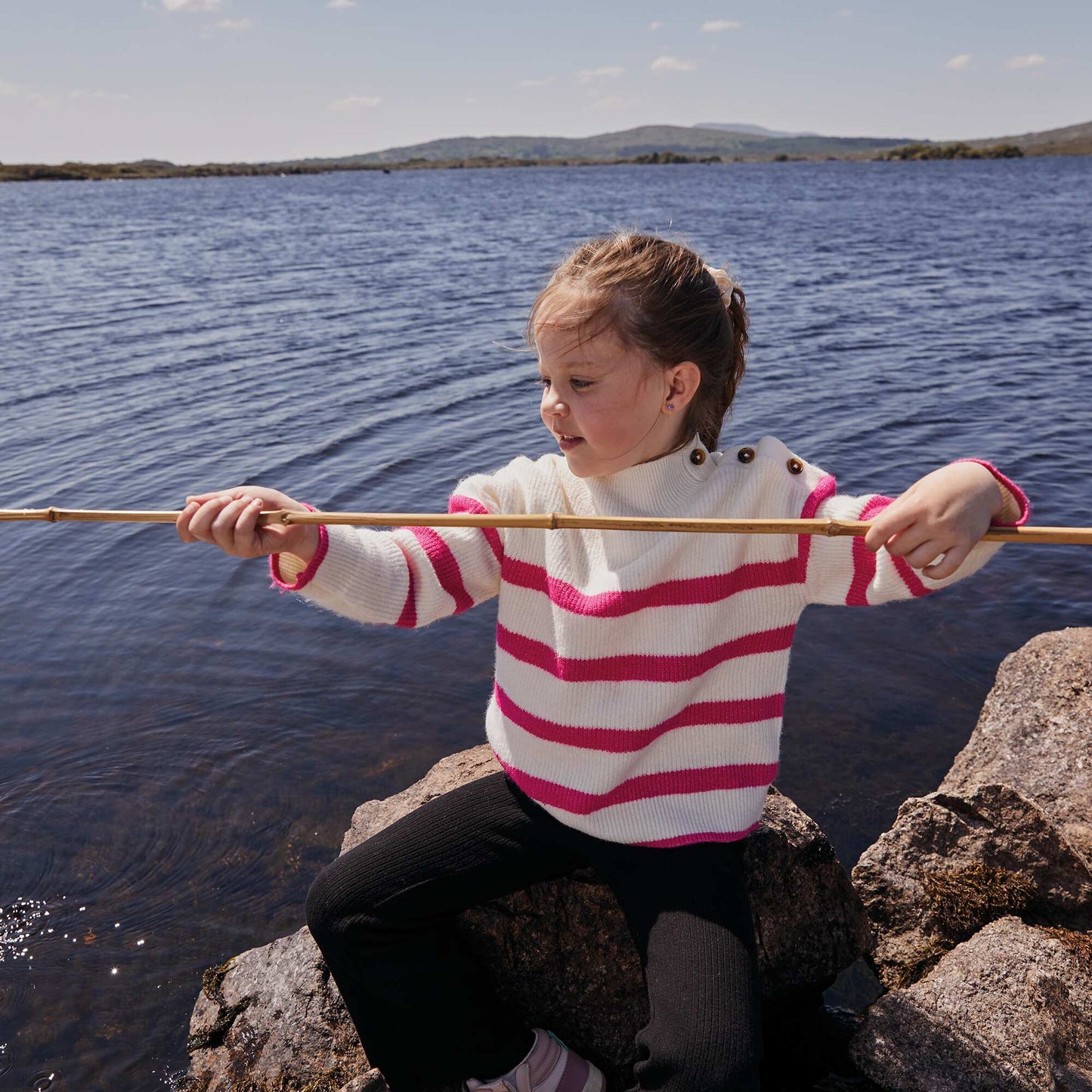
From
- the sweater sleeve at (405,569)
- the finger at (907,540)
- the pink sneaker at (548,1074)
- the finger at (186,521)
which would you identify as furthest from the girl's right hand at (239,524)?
the pink sneaker at (548,1074)

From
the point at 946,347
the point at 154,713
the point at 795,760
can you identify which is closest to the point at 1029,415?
the point at 946,347

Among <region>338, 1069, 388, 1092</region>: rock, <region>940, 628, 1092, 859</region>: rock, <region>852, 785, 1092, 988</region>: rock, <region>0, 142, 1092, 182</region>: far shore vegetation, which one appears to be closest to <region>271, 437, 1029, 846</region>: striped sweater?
<region>338, 1069, 388, 1092</region>: rock

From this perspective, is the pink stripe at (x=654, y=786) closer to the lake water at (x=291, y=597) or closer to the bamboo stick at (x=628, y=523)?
the bamboo stick at (x=628, y=523)

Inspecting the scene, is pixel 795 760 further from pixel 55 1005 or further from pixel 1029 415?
pixel 1029 415

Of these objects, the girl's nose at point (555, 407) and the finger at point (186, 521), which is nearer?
the finger at point (186, 521)

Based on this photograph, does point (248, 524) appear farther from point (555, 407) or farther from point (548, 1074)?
point (548, 1074)

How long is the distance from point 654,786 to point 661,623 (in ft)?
1.36

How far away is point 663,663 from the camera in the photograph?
2623 mm

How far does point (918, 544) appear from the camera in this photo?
226 cm

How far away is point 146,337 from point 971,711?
44.5ft

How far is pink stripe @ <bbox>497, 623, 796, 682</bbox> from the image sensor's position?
2623 mm

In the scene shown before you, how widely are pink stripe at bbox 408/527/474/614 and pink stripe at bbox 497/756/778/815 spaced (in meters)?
0.54

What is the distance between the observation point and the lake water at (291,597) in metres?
4.43

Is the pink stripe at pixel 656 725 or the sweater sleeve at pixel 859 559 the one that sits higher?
the sweater sleeve at pixel 859 559
